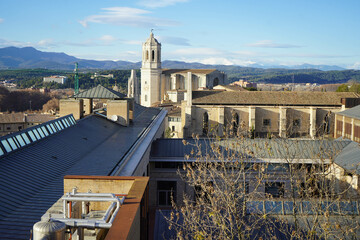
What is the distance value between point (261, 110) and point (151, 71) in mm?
45787

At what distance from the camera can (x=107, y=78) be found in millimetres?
179125

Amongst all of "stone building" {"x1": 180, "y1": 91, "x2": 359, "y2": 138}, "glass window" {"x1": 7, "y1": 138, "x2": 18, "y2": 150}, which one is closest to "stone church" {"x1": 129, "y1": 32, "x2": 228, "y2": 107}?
"stone building" {"x1": 180, "y1": 91, "x2": 359, "y2": 138}

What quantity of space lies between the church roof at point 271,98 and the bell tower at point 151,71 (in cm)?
4291

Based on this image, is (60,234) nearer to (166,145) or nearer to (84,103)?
(166,145)

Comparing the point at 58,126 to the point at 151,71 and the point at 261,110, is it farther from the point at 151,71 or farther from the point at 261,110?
the point at 151,71

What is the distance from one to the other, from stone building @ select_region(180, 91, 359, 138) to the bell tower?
43140mm

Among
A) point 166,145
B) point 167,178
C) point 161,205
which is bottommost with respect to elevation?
point 161,205

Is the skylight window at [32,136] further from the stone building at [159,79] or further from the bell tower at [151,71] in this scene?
the bell tower at [151,71]

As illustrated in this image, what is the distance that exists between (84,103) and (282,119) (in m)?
21.0

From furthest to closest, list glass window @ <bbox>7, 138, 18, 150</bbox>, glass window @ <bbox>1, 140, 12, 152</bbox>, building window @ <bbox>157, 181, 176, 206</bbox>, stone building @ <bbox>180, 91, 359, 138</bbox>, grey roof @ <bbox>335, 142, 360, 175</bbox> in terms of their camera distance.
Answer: stone building @ <bbox>180, 91, 359, 138</bbox> → building window @ <bbox>157, 181, 176, 206</bbox> → grey roof @ <bbox>335, 142, 360, 175</bbox> → glass window @ <bbox>7, 138, 18, 150</bbox> → glass window @ <bbox>1, 140, 12, 152</bbox>

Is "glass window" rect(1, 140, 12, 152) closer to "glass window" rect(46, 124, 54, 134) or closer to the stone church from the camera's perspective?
"glass window" rect(46, 124, 54, 134)

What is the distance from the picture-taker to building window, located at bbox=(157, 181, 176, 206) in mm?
24531

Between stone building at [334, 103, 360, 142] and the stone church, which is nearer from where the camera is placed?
stone building at [334, 103, 360, 142]

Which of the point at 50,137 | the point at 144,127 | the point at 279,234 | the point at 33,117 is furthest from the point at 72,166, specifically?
the point at 33,117
